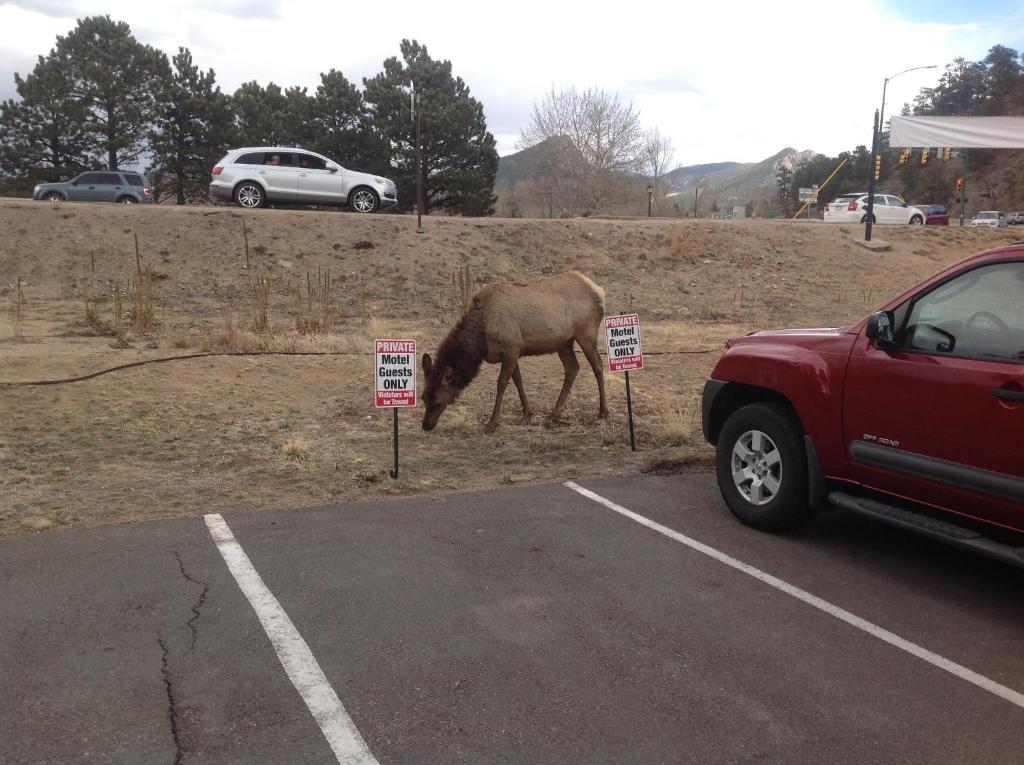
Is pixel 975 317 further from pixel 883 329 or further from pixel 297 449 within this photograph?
pixel 297 449

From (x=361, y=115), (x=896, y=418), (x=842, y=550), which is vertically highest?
(x=361, y=115)

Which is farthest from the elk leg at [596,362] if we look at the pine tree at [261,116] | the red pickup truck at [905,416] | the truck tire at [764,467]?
the pine tree at [261,116]

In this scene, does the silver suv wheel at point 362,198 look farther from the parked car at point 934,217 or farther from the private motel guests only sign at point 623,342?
the parked car at point 934,217

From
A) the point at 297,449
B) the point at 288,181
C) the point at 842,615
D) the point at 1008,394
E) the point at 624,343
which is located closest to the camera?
the point at 1008,394

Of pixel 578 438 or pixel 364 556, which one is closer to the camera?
pixel 364 556

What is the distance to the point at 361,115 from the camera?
150ft

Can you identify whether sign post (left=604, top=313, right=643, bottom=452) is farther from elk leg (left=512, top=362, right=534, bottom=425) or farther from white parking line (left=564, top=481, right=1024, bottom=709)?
white parking line (left=564, top=481, right=1024, bottom=709)

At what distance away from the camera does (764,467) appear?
247 inches

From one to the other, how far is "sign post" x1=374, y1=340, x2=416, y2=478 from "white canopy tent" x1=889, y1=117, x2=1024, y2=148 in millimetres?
16654

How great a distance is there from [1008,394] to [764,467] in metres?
1.99

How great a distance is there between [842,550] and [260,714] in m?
4.11


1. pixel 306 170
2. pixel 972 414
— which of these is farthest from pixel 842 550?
pixel 306 170

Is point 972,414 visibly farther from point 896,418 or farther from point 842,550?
point 842,550

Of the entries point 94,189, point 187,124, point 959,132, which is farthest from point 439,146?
point 959,132
